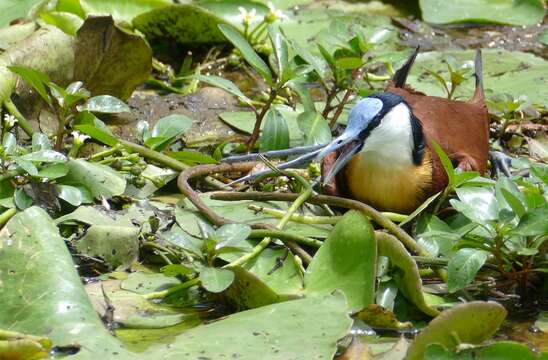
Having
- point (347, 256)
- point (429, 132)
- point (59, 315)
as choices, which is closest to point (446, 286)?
point (347, 256)

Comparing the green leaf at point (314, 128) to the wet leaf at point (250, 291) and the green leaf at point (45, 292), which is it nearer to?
the wet leaf at point (250, 291)

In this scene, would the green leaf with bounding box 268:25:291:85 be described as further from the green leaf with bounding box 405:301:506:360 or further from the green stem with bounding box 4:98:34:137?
the green leaf with bounding box 405:301:506:360

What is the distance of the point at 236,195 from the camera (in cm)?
362

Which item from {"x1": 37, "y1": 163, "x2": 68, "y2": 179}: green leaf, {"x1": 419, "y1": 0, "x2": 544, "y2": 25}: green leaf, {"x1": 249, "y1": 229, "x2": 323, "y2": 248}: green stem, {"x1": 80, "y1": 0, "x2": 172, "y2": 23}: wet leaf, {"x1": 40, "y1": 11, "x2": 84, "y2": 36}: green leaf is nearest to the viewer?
{"x1": 249, "y1": 229, "x2": 323, "y2": 248}: green stem

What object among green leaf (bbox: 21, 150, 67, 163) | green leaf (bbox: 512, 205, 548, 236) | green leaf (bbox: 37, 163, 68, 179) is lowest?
green leaf (bbox: 37, 163, 68, 179)

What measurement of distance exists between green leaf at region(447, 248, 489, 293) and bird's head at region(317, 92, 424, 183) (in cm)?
76

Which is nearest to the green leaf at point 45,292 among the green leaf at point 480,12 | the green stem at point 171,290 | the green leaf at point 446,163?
the green stem at point 171,290

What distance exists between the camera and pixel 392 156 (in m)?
3.81

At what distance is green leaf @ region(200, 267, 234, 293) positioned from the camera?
2926mm

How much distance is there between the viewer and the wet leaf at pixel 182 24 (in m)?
5.07

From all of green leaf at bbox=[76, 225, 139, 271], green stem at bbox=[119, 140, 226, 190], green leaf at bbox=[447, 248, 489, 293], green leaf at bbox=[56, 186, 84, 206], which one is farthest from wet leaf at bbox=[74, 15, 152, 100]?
green leaf at bbox=[447, 248, 489, 293]

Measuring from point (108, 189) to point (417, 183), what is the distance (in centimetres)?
100

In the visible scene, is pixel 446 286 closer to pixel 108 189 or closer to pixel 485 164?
pixel 485 164

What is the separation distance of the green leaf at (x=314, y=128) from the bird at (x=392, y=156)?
0.10m
